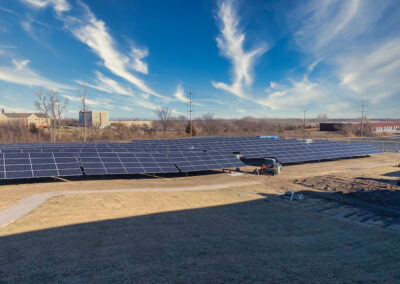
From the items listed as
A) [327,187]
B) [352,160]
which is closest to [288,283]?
[327,187]

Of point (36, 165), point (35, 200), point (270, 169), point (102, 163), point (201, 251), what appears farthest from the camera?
point (270, 169)

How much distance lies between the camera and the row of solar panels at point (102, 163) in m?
21.3

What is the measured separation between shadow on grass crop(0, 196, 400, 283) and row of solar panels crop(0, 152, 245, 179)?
1158 cm

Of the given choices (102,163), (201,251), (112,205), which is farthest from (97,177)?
(201,251)

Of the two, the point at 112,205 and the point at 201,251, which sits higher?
the point at 112,205

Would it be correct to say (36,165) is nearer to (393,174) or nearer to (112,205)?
(112,205)

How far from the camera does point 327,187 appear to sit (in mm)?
22375

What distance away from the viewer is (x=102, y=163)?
24594 mm

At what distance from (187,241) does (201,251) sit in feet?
3.87

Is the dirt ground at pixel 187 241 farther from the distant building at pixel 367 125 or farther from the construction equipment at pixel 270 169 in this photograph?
the distant building at pixel 367 125

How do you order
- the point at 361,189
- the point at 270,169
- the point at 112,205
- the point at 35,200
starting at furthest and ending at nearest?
the point at 270,169
the point at 361,189
the point at 35,200
the point at 112,205

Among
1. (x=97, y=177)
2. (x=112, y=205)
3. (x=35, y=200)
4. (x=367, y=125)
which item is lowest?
(x=112, y=205)

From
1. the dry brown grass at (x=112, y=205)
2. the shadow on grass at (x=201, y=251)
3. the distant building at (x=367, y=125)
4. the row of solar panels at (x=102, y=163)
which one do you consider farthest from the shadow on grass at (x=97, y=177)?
the distant building at (x=367, y=125)

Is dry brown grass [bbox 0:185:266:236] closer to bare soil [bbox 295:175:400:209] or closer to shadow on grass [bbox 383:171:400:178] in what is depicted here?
bare soil [bbox 295:175:400:209]
